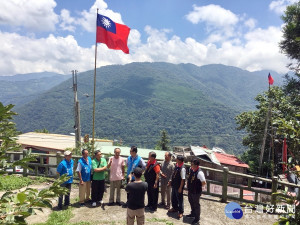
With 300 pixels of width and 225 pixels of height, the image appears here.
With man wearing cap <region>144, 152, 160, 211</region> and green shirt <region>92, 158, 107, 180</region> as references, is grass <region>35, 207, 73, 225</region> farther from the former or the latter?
man wearing cap <region>144, 152, 160, 211</region>

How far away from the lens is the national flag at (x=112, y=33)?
9.29 m

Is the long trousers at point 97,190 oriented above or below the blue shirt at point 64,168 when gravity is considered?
below

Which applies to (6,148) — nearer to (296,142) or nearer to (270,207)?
(296,142)

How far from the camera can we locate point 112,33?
9.39m

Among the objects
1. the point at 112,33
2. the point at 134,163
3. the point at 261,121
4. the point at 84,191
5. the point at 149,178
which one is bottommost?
the point at 84,191

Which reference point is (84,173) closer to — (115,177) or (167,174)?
(115,177)

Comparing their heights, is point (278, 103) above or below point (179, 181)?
above

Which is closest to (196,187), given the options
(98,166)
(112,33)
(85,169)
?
(98,166)

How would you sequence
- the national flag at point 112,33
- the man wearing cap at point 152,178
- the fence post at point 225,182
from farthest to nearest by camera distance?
the national flag at point 112,33 → the fence post at point 225,182 → the man wearing cap at point 152,178

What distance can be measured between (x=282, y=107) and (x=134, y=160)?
18727 mm

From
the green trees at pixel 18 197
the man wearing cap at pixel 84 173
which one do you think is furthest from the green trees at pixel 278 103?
the green trees at pixel 18 197

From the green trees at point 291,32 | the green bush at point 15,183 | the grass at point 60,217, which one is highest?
the green trees at point 291,32

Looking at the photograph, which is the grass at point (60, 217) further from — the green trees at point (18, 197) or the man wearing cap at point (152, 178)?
the green trees at point (18, 197)

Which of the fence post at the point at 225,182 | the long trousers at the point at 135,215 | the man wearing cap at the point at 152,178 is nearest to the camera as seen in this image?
the long trousers at the point at 135,215
